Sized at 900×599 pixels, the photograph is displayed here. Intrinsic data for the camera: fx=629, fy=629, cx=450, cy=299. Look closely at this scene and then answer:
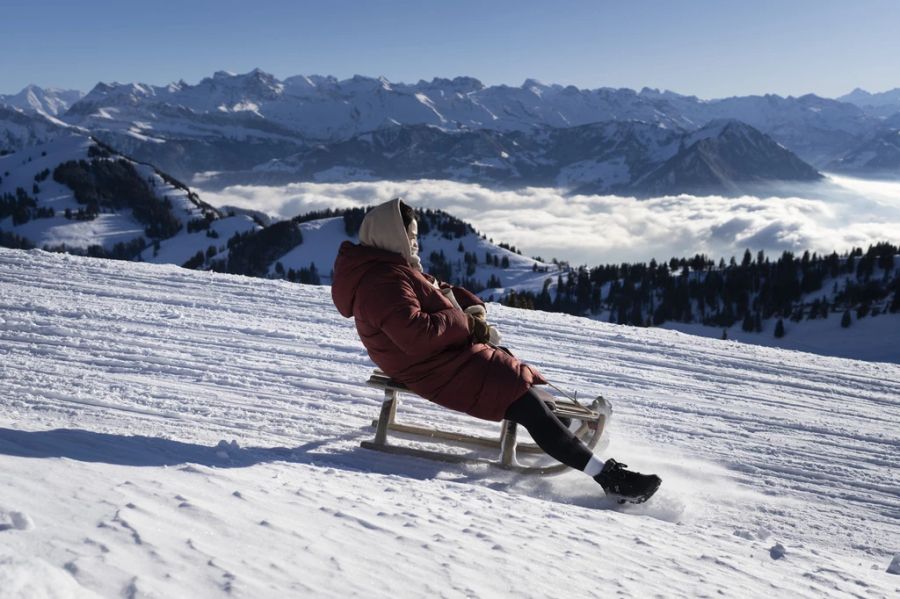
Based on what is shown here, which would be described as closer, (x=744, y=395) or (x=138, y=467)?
(x=138, y=467)

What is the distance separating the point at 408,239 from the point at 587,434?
2216mm

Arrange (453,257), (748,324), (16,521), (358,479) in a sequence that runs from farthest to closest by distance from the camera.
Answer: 1. (453,257)
2. (748,324)
3. (358,479)
4. (16,521)

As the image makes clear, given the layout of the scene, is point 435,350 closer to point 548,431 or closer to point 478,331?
point 478,331

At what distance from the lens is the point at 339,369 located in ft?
23.3

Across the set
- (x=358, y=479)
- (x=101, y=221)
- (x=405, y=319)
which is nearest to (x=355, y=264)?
(x=405, y=319)

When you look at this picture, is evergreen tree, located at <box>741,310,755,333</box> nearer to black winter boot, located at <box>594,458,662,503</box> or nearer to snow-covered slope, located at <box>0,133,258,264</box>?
black winter boot, located at <box>594,458,662,503</box>

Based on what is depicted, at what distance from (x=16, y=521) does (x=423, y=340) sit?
2418 mm

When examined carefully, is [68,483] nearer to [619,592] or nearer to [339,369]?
[619,592]

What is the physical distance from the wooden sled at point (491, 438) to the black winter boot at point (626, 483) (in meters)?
0.47

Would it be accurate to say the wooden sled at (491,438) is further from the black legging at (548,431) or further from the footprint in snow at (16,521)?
the footprint in snow at (16,521)

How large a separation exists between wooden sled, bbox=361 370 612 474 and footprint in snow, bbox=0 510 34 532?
2.60 m

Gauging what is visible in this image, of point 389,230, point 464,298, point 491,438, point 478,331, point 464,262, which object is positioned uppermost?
point 464,262

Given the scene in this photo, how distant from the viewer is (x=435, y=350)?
4.47 meters

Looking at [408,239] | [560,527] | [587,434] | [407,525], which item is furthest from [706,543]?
[408,239]
